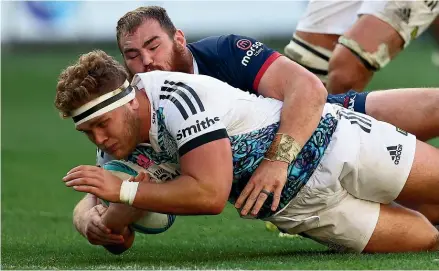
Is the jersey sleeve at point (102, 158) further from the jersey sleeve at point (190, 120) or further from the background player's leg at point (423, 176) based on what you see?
the background player's leg at point (423, 176)

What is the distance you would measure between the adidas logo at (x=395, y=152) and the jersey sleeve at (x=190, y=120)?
3.55 feet

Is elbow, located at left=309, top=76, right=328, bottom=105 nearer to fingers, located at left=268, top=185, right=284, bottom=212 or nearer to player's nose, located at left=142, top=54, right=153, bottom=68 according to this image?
fingers, located at left=268, top=185, right=284, bottom=212

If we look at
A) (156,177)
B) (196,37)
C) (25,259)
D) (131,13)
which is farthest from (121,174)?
(196,37)

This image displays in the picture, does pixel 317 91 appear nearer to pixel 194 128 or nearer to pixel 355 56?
pixel 194 128

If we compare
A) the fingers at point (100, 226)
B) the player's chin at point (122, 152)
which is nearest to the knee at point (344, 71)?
the fingers at point (100, 226)

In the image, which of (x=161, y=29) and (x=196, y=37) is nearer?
(x=161, y=29)

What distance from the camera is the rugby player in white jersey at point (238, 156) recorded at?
5.45 m

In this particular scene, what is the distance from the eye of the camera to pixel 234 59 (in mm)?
6418

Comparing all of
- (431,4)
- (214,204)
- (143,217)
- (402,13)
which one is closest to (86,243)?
(143,217)

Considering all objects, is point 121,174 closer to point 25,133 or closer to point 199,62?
point 199,62

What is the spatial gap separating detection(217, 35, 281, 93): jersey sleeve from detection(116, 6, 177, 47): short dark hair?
348 millimetres

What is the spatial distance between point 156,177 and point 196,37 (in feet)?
76.5

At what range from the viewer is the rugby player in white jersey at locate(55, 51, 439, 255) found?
5.45 m

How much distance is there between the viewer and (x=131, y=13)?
6609mm
